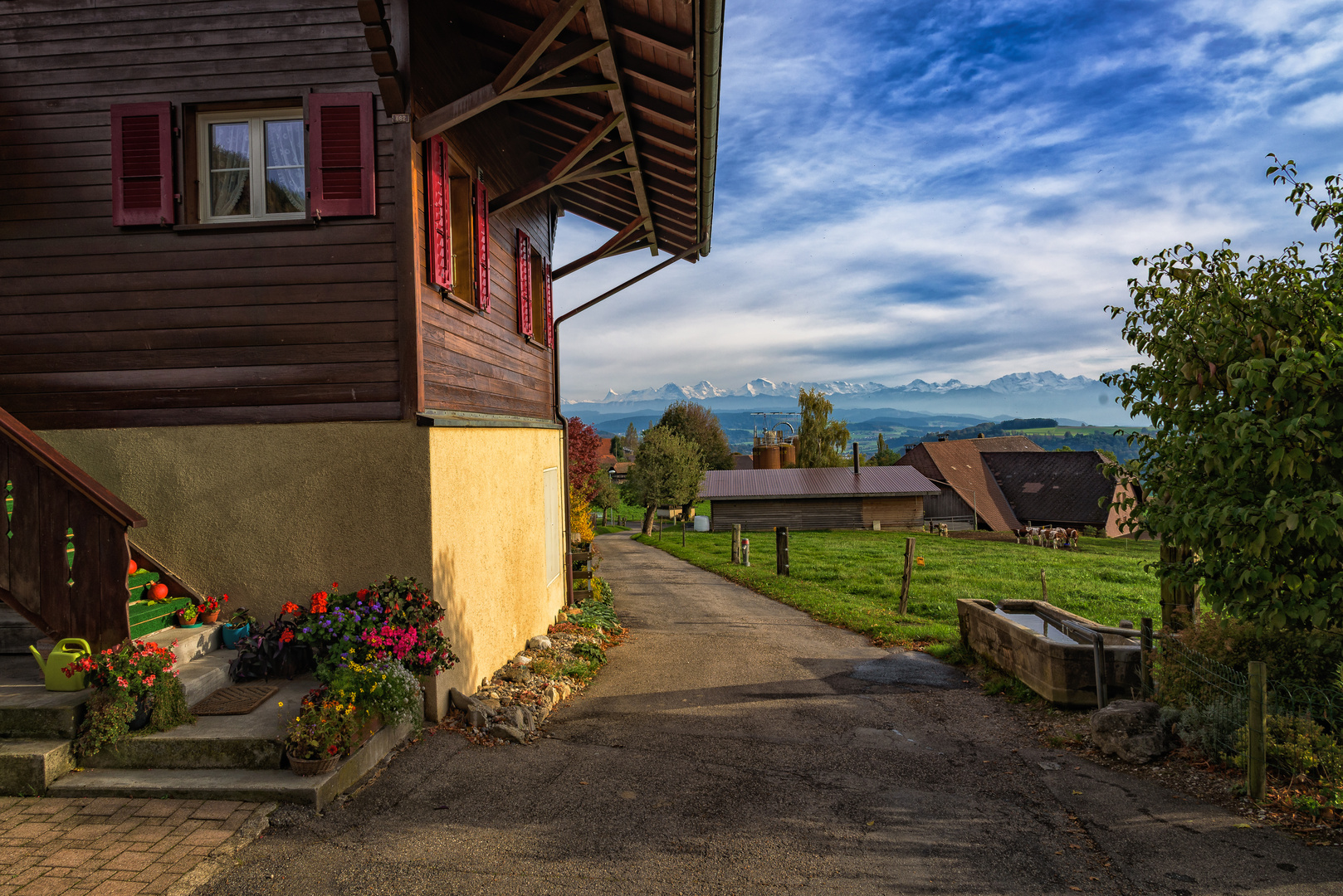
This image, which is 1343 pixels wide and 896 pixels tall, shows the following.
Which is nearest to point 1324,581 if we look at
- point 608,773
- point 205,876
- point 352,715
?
point 608,773

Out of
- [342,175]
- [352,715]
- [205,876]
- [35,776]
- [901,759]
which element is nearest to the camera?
[205,876]

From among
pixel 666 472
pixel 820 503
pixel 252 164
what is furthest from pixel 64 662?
pixel 820 503

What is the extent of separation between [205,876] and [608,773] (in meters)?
2.79

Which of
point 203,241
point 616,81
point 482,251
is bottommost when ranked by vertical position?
point 203,241

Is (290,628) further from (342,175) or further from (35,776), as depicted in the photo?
(342,175)

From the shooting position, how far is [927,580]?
63.5ft

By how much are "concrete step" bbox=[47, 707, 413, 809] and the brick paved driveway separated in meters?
0.06

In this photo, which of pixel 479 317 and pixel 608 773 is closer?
pixel 608 773

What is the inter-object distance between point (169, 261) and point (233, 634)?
3.60 meters

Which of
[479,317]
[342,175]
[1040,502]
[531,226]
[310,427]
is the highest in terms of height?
[531,226]

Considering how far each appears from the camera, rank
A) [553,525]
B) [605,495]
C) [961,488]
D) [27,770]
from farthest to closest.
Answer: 1. [961,488]
2. [605,495]
3. [553,525]
4. [27,770]

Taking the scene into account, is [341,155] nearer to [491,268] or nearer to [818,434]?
[491,268]

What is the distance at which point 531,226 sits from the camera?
12000mm

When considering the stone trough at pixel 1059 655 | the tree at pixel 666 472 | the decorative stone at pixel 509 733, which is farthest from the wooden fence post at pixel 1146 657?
the tree at pixel 666 472
